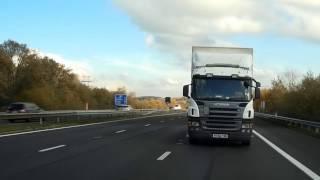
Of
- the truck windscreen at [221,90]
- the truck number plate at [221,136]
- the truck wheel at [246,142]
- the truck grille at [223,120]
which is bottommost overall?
the truck wheel at [246,142]

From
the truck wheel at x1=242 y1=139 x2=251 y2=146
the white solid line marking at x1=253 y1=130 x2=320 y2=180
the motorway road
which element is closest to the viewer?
the motorway road

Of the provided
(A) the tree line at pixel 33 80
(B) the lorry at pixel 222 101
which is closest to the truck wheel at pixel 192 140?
(B) the lorry at pixel 222 101

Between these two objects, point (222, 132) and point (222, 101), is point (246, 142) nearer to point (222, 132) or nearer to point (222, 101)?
point (222, 132)

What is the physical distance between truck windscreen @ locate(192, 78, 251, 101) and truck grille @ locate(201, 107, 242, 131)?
0.46 metres

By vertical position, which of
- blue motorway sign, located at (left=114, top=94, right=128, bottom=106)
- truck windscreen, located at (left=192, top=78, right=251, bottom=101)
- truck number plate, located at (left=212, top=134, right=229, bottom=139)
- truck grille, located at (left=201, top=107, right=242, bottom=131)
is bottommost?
truck number plate, located at (left=212, top=134, right=229, bottom=139)

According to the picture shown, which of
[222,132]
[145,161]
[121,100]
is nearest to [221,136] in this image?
[222,132]

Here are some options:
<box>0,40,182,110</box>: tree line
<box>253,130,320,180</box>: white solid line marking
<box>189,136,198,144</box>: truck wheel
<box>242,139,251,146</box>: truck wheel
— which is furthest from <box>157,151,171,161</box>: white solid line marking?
<box>0,40,182,110</box>: tree line

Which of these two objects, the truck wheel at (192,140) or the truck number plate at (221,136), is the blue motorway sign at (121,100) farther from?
the truck number plate at (221,136)

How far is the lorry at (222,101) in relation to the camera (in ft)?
73.8

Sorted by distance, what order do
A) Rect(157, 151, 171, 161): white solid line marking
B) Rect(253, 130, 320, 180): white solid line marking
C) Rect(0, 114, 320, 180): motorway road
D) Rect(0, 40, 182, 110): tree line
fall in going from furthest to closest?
Rect(0, 40, 182, 110): tree line → Rect(157, 151, 171, 161): white solid line marking → Rect(253, 130, 320, 180): white solid line marking → Rect(0, 114, 320, 180): motorway road

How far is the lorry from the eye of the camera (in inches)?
885

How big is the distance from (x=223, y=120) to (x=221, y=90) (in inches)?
44.0

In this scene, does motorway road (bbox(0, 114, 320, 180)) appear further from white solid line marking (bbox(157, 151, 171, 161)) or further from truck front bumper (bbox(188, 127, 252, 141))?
truck front bumper (bbox(188, 127, 252, 141))

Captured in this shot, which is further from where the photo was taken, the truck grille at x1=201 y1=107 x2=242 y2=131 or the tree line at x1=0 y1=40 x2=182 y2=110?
the tree line at x1=0 y1=40 x2=182 y2=110
